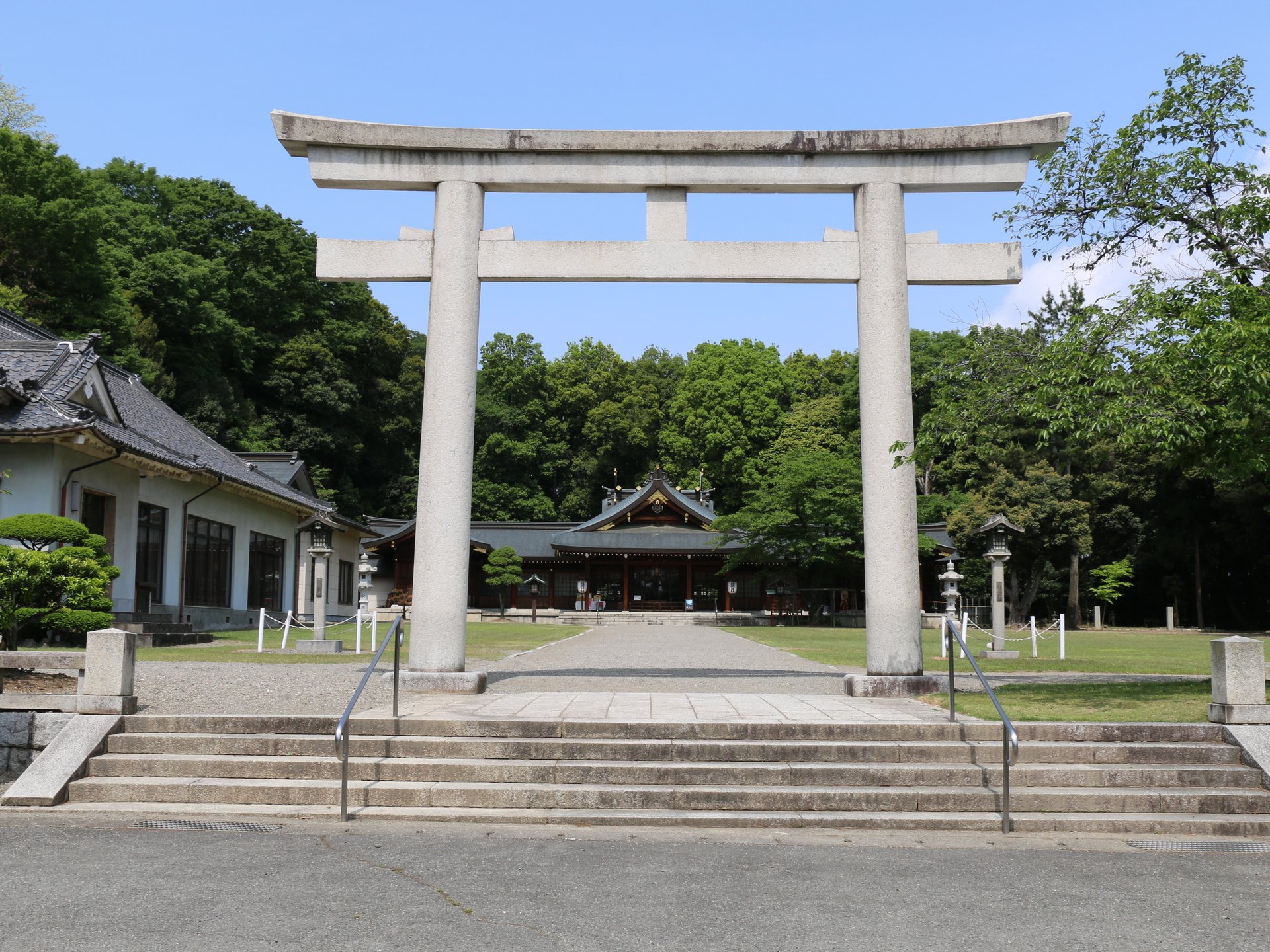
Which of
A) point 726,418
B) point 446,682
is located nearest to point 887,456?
point 446,682

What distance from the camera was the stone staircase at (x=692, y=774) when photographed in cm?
668

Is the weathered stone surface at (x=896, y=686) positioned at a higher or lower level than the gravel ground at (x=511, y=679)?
higher

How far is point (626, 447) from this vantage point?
57625mm

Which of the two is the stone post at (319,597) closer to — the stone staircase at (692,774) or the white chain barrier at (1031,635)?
the stone staircase at (692,774)

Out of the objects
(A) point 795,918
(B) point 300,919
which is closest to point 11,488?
(B) point 300,919

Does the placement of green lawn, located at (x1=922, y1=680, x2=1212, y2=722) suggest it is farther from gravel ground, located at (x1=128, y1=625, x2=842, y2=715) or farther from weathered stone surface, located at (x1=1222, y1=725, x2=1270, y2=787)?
gravel ground, located at (x1=128, y1=625, x2=842, y2=715)

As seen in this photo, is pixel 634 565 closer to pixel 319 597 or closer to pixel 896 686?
pixel 319 597

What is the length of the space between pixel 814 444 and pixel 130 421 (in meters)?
34.8

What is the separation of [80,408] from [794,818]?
1576 centimetres

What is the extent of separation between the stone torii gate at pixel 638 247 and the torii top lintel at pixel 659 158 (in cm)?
2

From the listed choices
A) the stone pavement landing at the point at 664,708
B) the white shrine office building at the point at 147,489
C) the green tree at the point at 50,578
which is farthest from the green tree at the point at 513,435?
the stone pavement landing at the point at 664,708

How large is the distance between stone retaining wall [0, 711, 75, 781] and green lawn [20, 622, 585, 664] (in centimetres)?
510

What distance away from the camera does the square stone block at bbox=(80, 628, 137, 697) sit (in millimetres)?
7836

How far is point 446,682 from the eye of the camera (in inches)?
406
